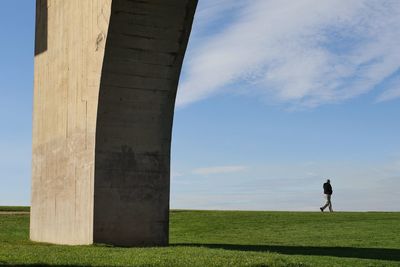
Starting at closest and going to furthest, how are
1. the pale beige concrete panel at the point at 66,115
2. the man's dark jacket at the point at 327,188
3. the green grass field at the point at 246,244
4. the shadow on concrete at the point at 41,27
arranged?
the green grass field at the point at 246,244 → the pale beige concrete panel at the point at 66,115 → the shadow on concrete at the point at 41,27 → the man's dark jacket at the point at 327,188

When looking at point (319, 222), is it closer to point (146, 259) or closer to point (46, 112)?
point (46, 112)

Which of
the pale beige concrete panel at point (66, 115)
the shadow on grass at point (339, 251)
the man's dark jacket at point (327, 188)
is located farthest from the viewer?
the man's dark jacket at point (327, 188)

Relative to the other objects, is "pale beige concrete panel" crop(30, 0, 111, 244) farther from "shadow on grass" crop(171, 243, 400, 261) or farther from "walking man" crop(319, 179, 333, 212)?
"walking man" crop(319, 179, 333, 212)

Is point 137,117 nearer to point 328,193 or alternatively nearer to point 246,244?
point 246,244

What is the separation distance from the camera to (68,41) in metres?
16.5

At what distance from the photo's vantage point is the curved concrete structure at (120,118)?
14445 mm

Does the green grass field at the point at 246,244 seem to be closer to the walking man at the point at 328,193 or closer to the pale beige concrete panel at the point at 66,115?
the pale beige concrete panel at the point at 66,115

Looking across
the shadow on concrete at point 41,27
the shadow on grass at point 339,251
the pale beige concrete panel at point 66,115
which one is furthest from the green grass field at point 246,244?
the shadow on concrete at point 41,27

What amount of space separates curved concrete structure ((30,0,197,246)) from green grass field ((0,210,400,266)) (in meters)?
0.93

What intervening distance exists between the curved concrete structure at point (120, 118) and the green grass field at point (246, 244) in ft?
3.04

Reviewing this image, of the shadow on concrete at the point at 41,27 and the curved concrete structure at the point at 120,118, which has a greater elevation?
the shadow on concrete at the point at 41,27

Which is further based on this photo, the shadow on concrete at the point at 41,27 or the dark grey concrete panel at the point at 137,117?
the shadow on concrete at the point at 41,27

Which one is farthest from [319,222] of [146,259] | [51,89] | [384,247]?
[146,259]

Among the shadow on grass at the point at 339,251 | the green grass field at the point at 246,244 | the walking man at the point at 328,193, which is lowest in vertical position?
the shadow on grass at the point at 339,251
